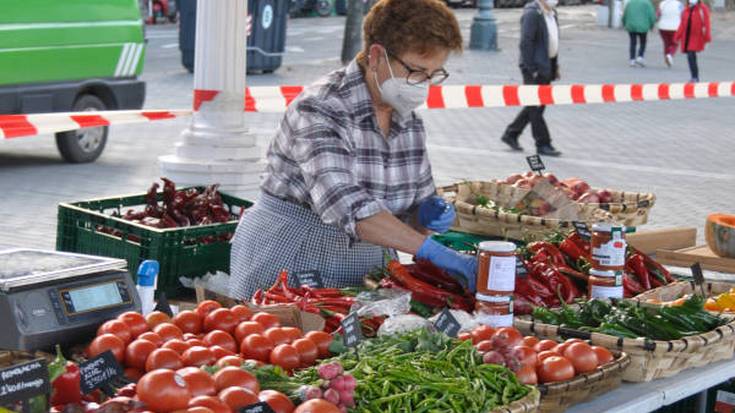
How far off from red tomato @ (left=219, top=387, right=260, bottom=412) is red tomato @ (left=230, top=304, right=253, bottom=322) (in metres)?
0.87

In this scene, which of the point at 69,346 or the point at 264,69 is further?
the point at 264,69

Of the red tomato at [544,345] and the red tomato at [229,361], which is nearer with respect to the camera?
the red tomato at [229,361]

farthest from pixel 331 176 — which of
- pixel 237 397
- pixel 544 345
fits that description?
pixel 237 397

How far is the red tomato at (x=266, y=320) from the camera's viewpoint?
403cm

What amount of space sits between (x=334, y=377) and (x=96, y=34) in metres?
10.4

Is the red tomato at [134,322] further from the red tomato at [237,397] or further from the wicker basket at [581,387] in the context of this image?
the wicker basket at [581,387]

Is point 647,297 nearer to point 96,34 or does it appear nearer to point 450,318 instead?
point 450,318

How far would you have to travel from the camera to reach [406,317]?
4.19 m

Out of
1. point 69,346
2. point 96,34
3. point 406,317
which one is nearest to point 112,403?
point 69,346

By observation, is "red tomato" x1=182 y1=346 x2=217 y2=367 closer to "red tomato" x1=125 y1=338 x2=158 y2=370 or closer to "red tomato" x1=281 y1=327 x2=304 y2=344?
"red tomato" x1=125 y1=338 x2=158 y2=370

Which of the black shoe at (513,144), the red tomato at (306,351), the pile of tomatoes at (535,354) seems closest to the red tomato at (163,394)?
the red tomato at (306,351)

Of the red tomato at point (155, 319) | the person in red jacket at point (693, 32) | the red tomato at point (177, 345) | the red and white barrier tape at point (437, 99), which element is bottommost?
the person in red jacket at point (693, 32)

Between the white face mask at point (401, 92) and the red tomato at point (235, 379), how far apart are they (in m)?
1.97

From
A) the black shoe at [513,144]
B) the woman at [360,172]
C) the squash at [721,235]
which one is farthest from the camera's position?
the black shoe at [513,144]
